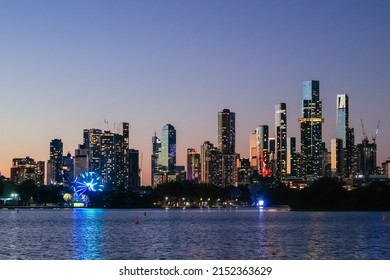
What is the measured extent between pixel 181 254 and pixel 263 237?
31122 millimetres

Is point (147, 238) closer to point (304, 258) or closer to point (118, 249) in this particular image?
point (118, 249)
